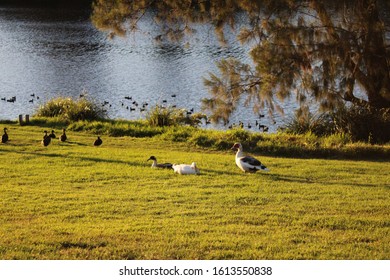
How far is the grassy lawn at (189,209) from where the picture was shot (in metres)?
7.40

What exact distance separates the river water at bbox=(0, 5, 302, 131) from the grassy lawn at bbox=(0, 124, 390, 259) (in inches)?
453

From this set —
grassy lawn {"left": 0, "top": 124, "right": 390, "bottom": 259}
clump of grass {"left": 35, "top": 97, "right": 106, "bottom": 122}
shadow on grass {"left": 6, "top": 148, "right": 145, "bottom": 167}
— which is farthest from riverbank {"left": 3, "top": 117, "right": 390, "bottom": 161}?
shadow on grass {"left": 6, "top": 148, "right": 145, "bottom": 167}


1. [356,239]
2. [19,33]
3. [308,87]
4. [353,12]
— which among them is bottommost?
[356,239]

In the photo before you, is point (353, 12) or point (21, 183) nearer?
point (21, 183)

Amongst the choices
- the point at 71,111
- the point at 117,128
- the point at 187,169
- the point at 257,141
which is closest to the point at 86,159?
the point at 187,169

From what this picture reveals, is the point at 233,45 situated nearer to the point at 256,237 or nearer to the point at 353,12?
the point at 353,12

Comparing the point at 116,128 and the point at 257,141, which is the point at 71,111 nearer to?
the point at 116,128

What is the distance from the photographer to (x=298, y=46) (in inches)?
610

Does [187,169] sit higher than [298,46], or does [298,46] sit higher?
[298,46]

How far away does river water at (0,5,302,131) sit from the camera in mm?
29438

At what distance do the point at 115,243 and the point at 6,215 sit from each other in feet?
6.88

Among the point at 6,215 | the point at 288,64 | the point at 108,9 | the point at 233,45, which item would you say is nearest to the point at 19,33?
the point at 233,45

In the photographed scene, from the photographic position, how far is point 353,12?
15727 millimetres

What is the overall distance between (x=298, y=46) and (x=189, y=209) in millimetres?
7463
